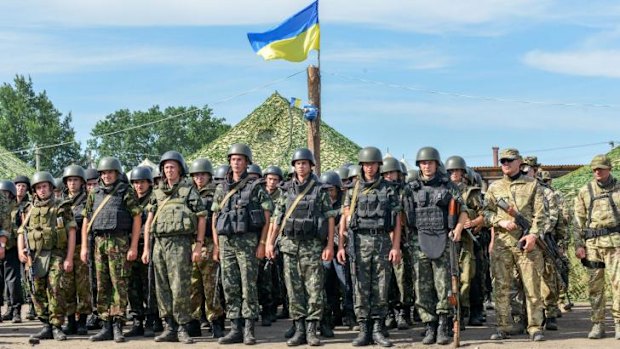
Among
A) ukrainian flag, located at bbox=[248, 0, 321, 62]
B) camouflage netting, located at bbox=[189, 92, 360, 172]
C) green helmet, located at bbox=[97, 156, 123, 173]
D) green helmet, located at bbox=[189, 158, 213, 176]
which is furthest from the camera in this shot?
camouflage netting, located at bbox=[189, 92, 360, 172]

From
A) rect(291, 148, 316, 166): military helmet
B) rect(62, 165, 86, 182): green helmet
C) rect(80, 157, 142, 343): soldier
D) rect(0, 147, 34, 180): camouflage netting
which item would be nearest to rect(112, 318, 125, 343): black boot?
rect(80, 157, 142, 343): soldier

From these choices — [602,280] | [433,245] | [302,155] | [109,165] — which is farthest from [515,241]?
[109,165]

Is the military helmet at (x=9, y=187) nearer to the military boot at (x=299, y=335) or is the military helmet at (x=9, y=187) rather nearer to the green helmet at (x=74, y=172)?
the green helmet at (x=74, y=172)

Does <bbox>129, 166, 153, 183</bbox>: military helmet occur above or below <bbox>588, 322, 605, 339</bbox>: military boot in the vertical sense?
above

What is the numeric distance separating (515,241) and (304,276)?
8.61 feet

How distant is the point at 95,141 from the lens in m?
88.6

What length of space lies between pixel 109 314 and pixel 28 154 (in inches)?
2592

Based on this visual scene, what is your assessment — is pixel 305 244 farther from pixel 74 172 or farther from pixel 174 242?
pixel 74 172

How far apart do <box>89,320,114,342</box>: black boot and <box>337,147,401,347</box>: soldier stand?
3220 millimetres

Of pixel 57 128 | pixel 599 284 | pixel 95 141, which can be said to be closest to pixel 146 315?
pixel 599 284

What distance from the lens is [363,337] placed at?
950 centimetres

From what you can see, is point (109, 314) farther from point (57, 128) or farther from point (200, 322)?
point (57, 128)

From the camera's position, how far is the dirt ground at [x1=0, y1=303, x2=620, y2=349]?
371 inches

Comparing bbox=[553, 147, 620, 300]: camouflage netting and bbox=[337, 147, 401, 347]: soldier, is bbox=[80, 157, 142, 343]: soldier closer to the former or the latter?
bbox=[337, 147, 401, 347]: soldier
